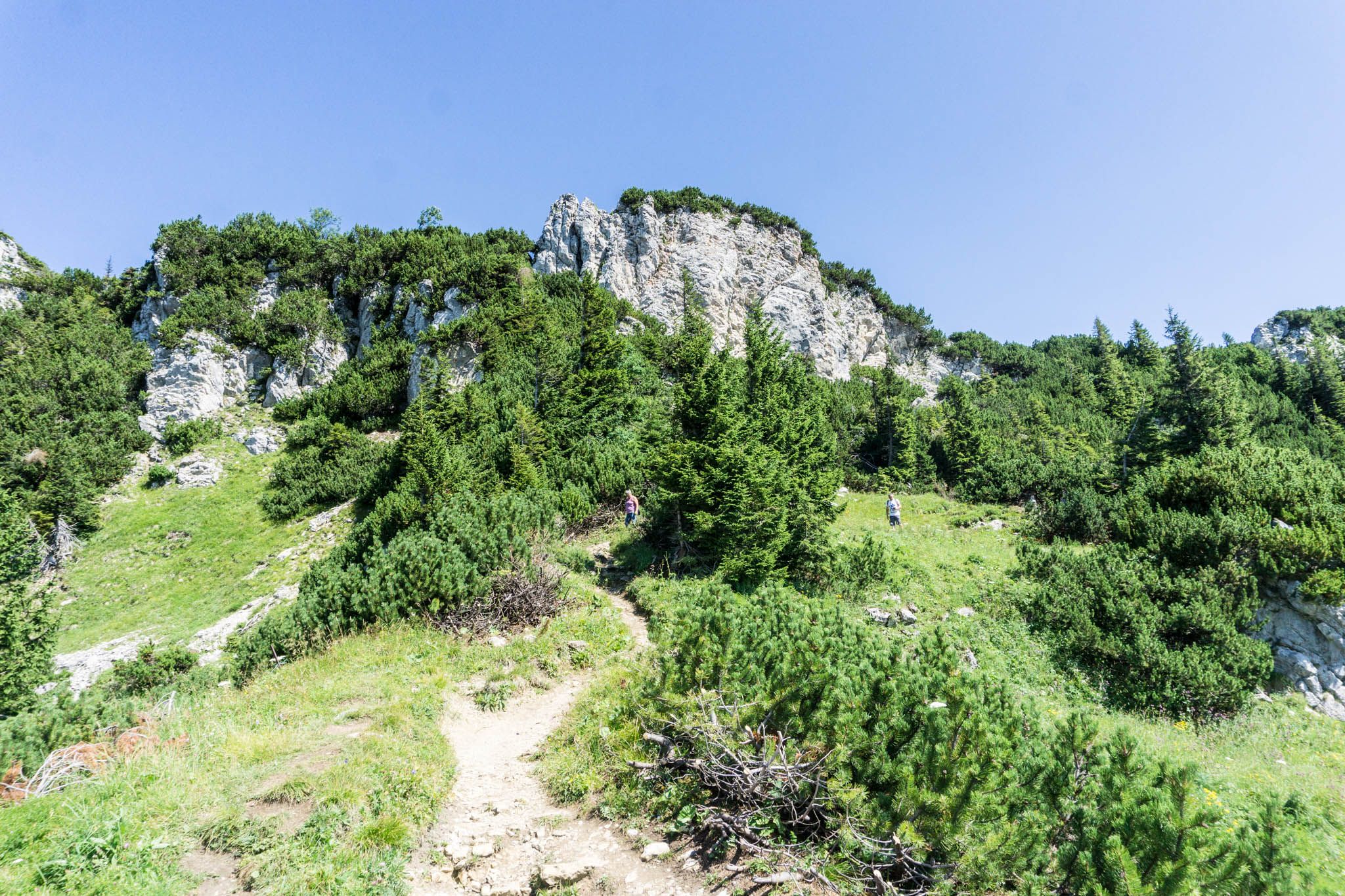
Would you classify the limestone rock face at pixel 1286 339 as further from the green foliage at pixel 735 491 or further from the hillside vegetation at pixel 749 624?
the green foliage at pixel 735 491

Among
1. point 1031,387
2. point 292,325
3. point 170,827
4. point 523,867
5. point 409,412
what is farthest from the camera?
point 1031,387

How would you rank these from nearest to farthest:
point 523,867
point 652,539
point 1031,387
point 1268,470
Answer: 1. point 523,867
2. point 1268,470
3. point 652,539
4. point 1031,387

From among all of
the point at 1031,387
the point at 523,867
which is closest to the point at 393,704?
the point at 523,867

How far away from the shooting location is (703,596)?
7.12 meters

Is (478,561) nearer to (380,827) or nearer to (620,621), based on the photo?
(620,621)

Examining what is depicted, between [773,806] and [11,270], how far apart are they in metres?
79.9

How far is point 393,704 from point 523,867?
4128mm

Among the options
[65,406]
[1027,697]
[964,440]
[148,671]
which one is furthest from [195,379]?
[964,440]

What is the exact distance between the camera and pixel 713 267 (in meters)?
55.8

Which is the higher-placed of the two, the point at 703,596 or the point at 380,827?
the point at 703,596

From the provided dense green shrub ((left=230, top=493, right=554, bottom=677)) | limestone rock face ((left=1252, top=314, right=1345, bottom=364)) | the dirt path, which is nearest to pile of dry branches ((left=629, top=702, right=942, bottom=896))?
the dirt path

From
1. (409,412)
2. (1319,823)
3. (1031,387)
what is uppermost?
(1031,387)

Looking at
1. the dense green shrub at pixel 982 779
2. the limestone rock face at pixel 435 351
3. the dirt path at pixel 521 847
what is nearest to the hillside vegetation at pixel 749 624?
the dense green shrub at pixel 982 779

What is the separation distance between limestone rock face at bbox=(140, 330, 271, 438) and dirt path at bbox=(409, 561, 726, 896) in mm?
39280
